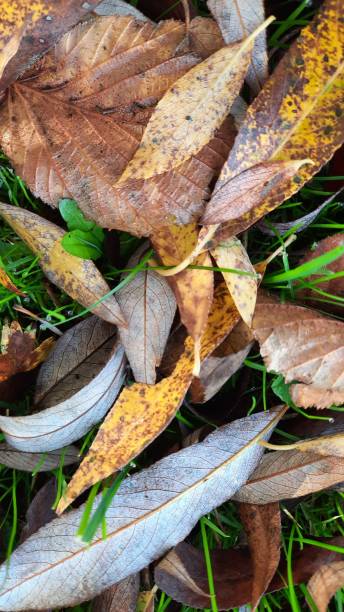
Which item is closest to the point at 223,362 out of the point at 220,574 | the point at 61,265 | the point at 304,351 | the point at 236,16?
the point at 304,351

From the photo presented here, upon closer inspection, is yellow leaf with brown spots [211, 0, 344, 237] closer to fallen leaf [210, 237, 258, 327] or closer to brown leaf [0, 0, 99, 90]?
fallen leaf [210, 237, 258, 327]

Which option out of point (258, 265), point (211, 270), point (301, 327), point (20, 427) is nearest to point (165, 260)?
point (211, 270)

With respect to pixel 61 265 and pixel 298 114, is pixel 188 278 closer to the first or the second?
pixel 61 265

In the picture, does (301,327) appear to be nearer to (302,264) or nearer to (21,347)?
(302,264)

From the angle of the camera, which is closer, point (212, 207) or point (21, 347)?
point (212, 207)

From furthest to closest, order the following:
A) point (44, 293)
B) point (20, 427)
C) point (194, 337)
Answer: point (44, 293)
point (20, 427)
point (194, 337)

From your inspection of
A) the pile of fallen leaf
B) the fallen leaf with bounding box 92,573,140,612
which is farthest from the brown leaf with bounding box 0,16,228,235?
the fallen leaf with bounding box 92,573,140,612
